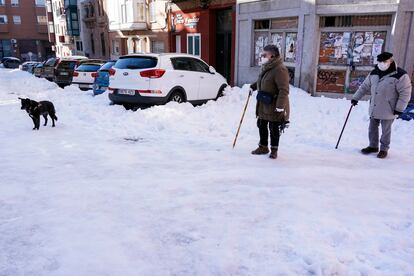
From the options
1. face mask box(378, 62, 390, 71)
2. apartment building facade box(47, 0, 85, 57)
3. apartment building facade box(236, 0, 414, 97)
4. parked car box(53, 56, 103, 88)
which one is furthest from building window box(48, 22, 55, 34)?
face mask box(378, 62, 390, 71)

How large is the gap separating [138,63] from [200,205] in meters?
6.50

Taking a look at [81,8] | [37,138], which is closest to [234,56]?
[37,138]

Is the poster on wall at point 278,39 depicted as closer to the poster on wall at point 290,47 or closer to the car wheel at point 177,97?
the poster on wall at point 290,47

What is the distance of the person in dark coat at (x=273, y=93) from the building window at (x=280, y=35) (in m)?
7.77

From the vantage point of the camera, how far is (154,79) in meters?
9.34

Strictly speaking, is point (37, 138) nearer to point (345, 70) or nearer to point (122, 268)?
point (122, 268)

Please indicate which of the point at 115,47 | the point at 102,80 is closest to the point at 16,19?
the point at 115,47

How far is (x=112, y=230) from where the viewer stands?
350cm

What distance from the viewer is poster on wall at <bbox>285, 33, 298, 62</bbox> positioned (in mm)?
13330

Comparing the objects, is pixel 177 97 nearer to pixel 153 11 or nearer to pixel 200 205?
pixel 200 205

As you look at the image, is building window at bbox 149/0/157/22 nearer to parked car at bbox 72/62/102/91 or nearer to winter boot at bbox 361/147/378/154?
parked car at bbox 72/62/102/91

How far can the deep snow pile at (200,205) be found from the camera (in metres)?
3.03

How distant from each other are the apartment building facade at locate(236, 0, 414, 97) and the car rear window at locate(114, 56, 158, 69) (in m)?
6.01

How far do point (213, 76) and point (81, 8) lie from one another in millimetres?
33318
